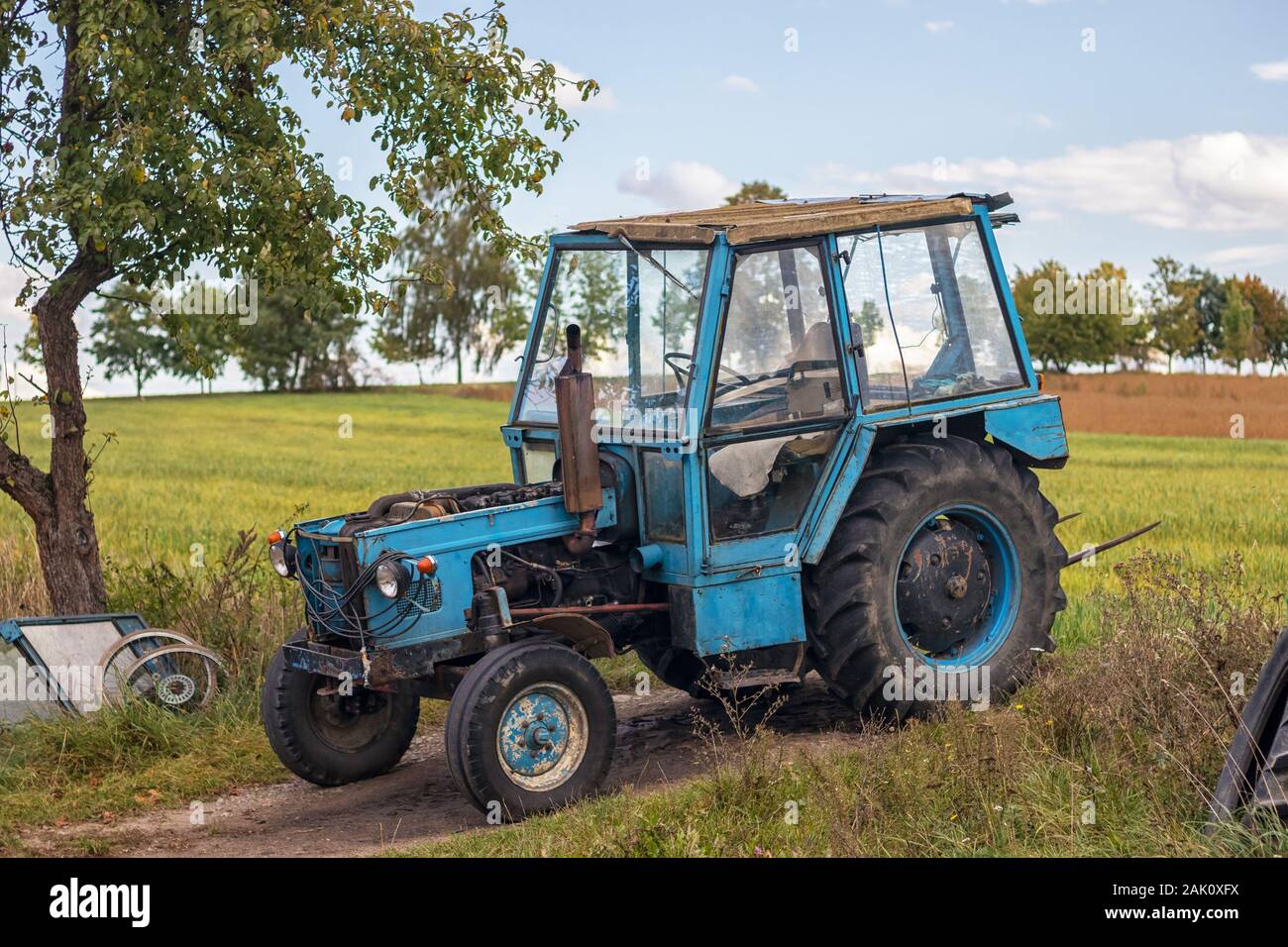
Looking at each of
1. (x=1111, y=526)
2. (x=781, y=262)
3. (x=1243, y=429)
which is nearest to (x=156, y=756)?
(x=781, y=262)

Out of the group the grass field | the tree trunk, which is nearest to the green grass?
the grass field

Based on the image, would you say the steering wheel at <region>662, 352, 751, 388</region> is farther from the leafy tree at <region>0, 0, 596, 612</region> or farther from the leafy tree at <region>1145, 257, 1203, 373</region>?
the leafy tree at <region>1145, 257, 1203, 373</region>

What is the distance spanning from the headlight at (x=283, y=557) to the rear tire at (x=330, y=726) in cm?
35

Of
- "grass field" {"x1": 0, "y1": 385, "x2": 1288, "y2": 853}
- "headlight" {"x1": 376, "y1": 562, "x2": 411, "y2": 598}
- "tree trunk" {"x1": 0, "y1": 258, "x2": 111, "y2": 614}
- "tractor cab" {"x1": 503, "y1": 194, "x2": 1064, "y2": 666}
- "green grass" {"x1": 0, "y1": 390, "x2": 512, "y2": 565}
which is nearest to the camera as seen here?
"headlight" {"x1": 376, "y1": 562, "x2": 411, "y2": 598}

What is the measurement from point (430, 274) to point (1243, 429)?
30432mm

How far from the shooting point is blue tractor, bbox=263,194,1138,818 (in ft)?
23.2

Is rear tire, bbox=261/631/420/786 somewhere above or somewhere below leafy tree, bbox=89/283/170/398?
below

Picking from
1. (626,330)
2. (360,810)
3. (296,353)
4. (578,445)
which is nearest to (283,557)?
(360,810)

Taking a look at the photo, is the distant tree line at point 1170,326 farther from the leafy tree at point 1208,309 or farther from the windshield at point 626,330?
the windshield at point 626,330

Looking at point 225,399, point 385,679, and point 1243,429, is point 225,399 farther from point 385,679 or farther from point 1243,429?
point 385,679

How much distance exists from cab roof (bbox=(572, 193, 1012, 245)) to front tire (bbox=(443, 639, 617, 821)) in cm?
222

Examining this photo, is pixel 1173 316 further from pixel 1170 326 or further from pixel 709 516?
pixel 709 516

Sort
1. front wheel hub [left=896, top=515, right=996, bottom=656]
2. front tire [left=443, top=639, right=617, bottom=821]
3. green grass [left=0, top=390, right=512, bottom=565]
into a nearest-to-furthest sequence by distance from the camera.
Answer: front tire [left=443, top=639, right=617, bottom=821] → front wheel hub [left=896, top=515, right=996, bottom=656] → green grass [left=0, top=390, right=512, bottom=565]

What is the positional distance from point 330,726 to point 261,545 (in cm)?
846
